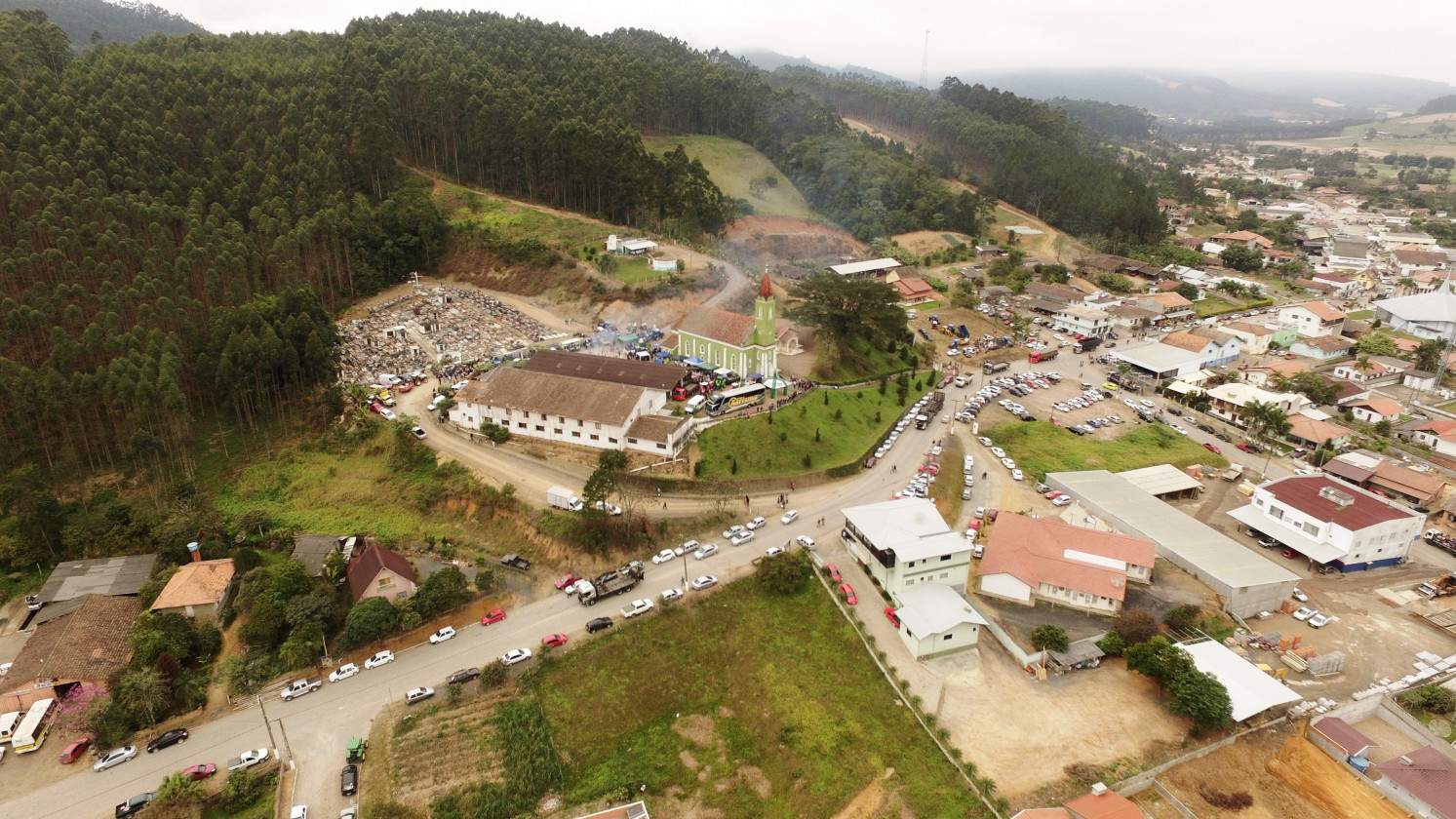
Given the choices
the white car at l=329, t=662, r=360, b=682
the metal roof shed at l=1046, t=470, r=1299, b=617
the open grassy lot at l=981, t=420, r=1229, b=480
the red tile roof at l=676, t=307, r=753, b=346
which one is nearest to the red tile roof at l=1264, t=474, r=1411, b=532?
the metal roof shed at l=1046, t=470, r=1299, b=617

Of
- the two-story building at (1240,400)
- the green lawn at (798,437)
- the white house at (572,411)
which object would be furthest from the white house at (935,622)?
the two-story building at (1240,400)

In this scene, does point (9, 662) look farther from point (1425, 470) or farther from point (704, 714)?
point (1425, 470)

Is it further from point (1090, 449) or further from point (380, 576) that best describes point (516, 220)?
point (1090, 449)

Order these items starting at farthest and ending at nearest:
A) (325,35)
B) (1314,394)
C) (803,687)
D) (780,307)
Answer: (325,35), (780,307), (1314,394), (803,687)

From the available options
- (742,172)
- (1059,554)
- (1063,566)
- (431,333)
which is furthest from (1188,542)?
(742,172)

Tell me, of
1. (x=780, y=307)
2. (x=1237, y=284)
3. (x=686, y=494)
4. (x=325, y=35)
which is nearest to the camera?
(x=686, y=494)

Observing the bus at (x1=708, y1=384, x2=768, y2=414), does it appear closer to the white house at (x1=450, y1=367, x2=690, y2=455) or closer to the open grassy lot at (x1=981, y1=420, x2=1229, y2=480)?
the white house at (x1=450, y1=367, x2=690, y2=455)

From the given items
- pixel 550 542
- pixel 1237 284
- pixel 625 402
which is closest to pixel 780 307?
pixel 625 402
